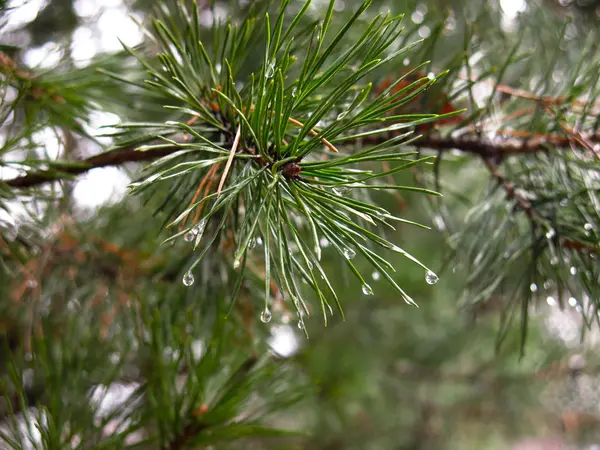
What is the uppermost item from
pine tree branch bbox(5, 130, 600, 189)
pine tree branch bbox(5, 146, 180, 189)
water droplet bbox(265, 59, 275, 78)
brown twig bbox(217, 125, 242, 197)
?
pine tree branch bbox(5, 130, 600, 189)

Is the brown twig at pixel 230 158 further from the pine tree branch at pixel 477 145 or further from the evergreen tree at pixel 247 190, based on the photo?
the pine tree branch at pixel 477 145

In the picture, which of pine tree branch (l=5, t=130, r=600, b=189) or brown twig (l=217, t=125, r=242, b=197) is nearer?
brown twig (l=217, t=125, r=242, b=197)

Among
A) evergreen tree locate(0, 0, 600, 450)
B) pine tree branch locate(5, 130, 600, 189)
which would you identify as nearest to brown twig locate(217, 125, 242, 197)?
evergreen tree locate(0, 0, 600, 450)

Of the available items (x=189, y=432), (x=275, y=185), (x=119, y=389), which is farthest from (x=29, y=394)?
(x=275, y=185)

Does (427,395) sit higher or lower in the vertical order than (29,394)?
higher

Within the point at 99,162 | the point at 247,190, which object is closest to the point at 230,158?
the point at 247,190

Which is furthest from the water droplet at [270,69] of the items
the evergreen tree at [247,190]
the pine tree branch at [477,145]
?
the pine tree branch at [477,145]

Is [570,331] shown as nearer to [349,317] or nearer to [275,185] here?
[349,317]

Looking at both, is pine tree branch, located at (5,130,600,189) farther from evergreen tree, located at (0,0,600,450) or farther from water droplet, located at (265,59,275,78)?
water droplet, located at (265,59,275,78)

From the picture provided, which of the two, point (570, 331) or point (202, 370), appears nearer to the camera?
point (202, 370)
